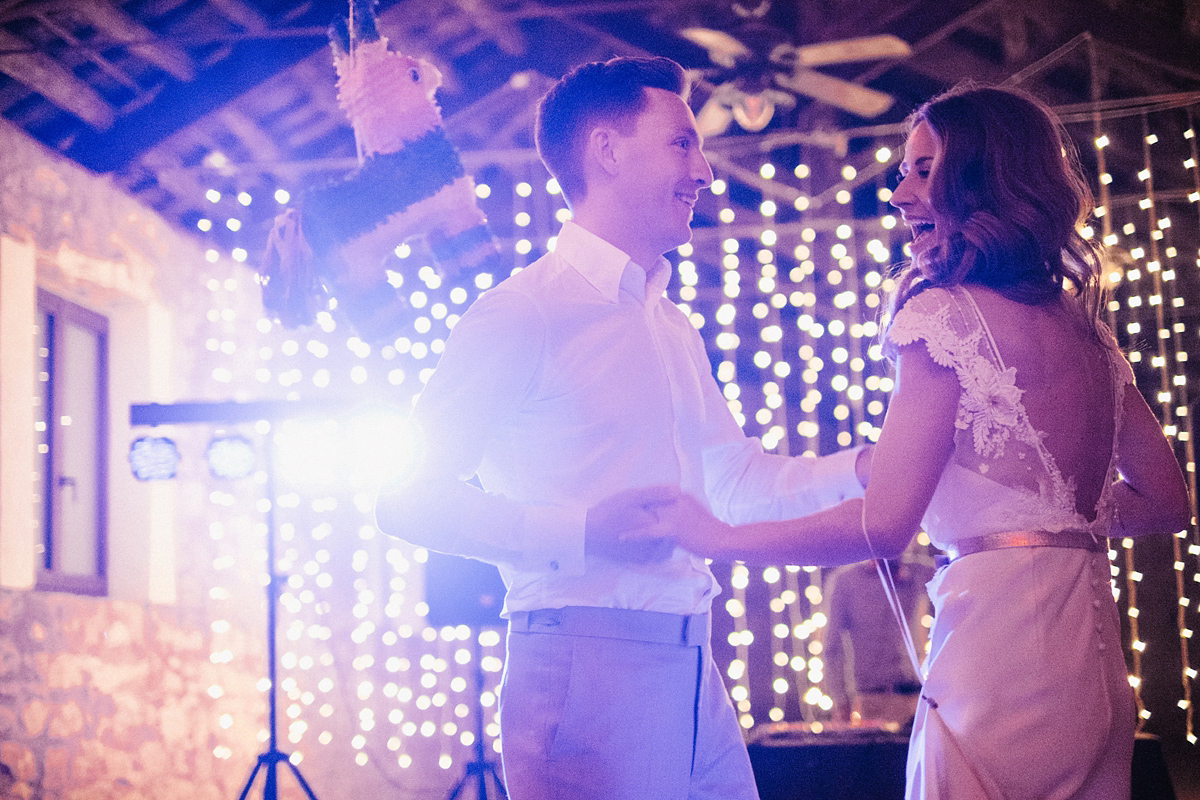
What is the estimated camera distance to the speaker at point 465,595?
4.11 m

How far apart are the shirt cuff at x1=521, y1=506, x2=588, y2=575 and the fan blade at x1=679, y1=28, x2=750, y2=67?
398 cm

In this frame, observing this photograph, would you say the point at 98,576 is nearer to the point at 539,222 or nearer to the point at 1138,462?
the point at 539,222

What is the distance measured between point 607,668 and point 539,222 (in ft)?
17.1

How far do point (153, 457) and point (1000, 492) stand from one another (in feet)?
11.2

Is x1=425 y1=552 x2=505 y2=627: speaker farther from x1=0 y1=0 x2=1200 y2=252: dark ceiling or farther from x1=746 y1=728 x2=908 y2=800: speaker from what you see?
x1=0 y1=0 x2=1200 y2=252: dark ceiling

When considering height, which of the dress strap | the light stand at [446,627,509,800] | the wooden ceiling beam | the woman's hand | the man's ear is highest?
the wooden ceiling beam

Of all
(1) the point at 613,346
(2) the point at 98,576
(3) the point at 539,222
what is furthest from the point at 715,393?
(3) the point at 539,222

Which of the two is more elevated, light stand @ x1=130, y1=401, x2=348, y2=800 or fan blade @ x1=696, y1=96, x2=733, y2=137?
fan blade @ x1=696, y1=96, x2=733, y2=137

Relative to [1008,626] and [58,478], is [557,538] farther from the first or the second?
[58,478]

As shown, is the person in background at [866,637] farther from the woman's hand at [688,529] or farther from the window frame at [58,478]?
the woman's hand at [688,529]

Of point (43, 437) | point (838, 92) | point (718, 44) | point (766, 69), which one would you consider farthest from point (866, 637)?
point (43, 437)

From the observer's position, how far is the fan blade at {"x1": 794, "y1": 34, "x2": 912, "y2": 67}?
5.01m

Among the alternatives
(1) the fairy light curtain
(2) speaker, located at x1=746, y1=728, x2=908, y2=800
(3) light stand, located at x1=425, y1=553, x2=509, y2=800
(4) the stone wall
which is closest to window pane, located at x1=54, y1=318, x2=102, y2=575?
(4) the stone wall

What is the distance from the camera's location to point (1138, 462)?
1.46 metres
